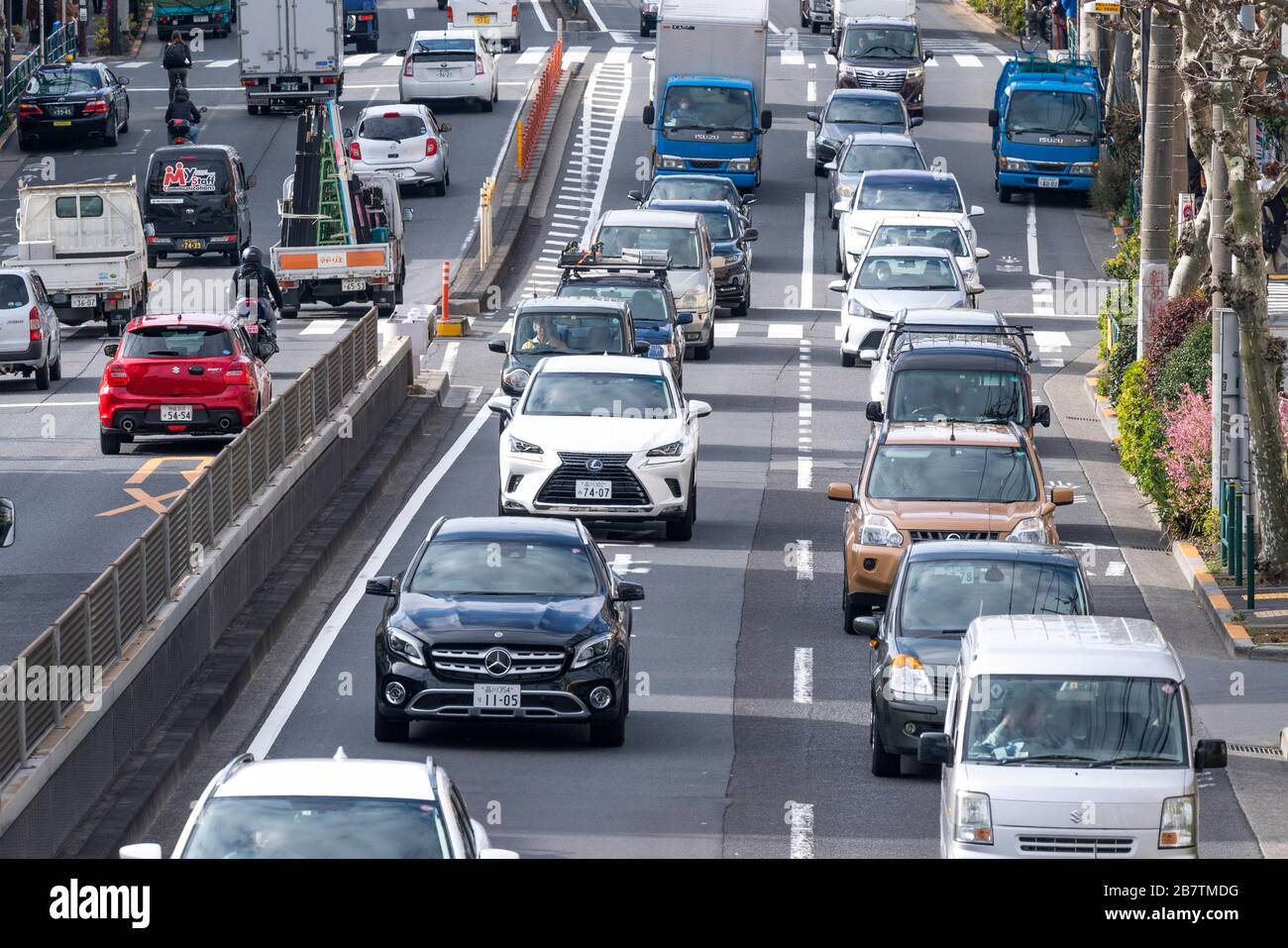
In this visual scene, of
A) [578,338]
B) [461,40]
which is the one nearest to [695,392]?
[578,338]

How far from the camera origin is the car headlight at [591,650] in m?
16.7

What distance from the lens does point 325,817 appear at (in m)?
11.0

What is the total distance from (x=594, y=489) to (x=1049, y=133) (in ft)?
95.7

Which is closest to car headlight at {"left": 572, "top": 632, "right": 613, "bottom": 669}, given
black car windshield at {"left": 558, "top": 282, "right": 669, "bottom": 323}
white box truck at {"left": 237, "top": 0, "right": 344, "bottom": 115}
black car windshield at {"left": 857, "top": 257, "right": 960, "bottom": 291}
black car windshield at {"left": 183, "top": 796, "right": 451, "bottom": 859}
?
black car windshield at {"left": 183, "top": 796, "right": 451, "bottom": 859}

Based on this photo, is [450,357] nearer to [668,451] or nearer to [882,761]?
[668,451]

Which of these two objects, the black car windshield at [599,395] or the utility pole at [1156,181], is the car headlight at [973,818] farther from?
the utility pole at [1156,181]

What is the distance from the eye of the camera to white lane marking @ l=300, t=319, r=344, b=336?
39781 millimetres

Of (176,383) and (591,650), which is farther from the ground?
(176,383)

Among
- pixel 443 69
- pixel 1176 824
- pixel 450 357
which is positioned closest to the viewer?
pixel 1176 824

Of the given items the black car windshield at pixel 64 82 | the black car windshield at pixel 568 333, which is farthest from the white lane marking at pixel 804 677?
the black car windshield at pixel 64 82

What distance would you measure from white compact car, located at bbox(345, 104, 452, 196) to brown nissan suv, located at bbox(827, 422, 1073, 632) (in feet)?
96.8

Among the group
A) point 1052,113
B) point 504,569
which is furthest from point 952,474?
point 1052,113

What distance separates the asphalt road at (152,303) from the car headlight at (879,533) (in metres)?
6.82
